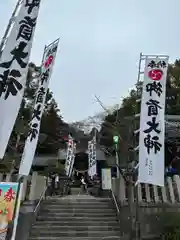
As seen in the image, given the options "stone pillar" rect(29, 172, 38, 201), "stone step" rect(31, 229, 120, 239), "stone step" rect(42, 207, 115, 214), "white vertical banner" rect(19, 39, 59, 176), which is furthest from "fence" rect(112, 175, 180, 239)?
"white vertical banner" rect(19, 39, 59, 176)

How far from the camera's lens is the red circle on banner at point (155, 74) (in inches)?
405

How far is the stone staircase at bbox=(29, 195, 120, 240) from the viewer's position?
1146cm

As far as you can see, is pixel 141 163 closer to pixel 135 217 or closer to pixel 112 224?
pixel 135 217

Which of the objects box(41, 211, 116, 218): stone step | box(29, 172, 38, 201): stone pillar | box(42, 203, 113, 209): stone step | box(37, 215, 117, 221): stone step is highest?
box(29, 172, 38, 201): stone pillar

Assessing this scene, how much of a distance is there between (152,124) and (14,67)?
4791 millimetres

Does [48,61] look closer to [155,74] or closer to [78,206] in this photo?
[155,74]

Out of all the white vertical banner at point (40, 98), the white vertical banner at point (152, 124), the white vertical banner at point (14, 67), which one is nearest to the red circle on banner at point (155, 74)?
the white vertical banner at point (152, 124)

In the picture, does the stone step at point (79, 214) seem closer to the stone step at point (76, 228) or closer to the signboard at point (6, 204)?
the stone step at point (76, 228)

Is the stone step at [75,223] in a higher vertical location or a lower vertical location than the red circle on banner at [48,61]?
lower

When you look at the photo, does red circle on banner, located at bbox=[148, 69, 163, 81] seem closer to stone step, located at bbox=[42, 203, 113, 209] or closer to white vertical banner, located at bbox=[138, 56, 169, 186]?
white vertical banner, located at bbox=[138, 56, 169, 186]

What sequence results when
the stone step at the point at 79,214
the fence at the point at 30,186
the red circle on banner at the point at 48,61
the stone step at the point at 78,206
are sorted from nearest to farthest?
1. the red circle on banner at the point at 48,61
2. the fence at the point at 30,186
3. the stone step at the point at 79,214
4. the stone step at the point at 78,206

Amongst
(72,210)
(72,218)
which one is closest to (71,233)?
(72,218)

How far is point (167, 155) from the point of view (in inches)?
696

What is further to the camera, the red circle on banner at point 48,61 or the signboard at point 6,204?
the red circle on banner at point 48,61
